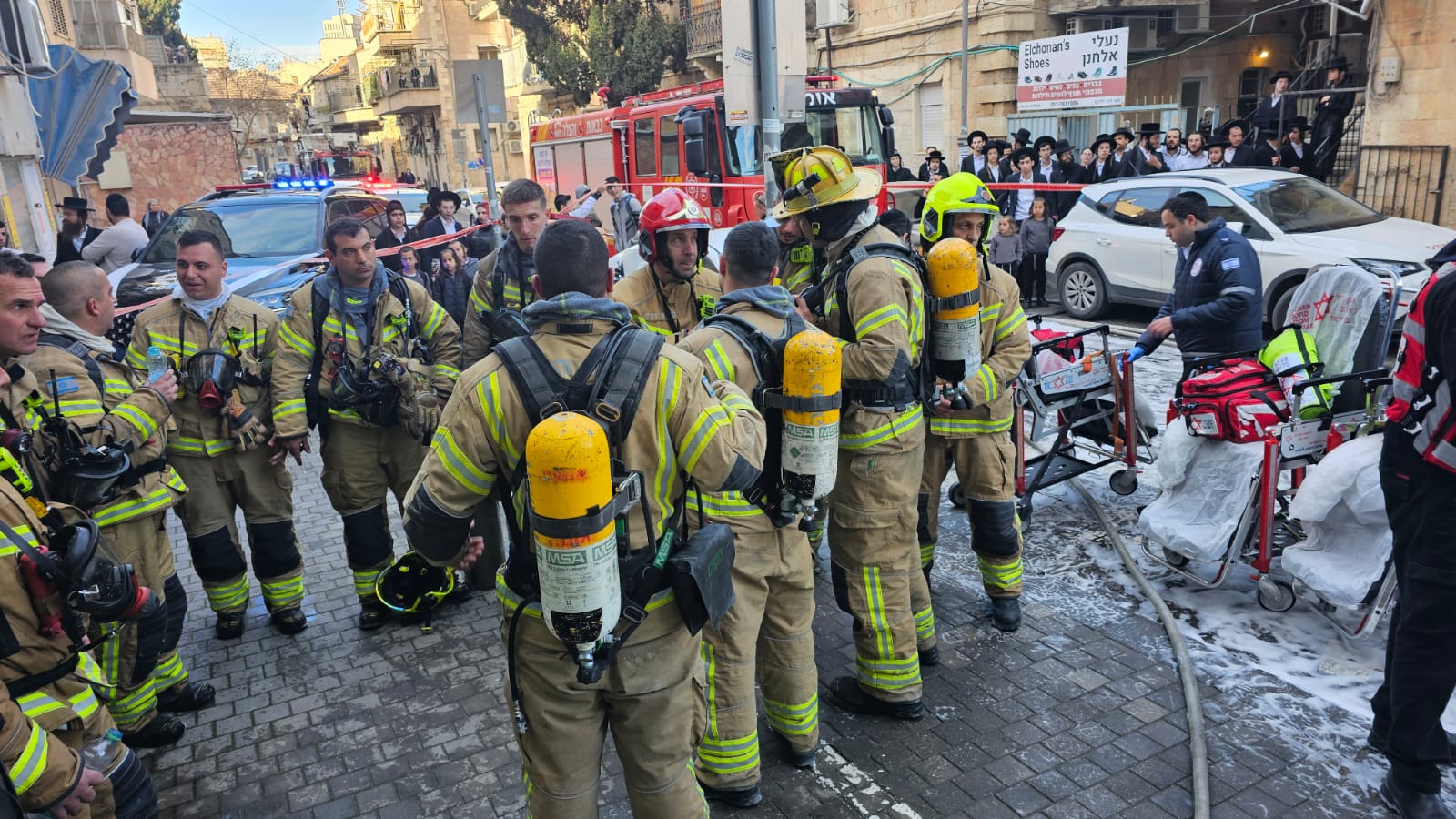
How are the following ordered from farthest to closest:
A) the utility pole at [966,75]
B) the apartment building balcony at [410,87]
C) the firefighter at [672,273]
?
1. the apartment building balcony at [410,87]
2. the utility pole at [966,75]
3. the firefighter at [672,273]

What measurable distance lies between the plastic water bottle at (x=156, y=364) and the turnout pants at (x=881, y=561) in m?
2.92

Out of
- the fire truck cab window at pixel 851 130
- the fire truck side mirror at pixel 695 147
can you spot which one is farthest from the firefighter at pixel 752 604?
the fire truck cab window at pixel 851 130

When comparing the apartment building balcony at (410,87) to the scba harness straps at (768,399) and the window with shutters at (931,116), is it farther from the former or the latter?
the scba harness straps at (768,399)

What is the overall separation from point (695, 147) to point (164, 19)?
4726 cm

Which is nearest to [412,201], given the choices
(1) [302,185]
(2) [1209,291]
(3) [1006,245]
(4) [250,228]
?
(1) [302,185]

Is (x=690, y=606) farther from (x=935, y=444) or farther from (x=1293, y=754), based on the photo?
(x=1293, y=754)

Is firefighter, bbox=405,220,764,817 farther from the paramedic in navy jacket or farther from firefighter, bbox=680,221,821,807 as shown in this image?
the paramedic in navy jacket

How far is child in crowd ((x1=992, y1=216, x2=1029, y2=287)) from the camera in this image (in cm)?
1212

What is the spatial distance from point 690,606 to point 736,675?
771mm

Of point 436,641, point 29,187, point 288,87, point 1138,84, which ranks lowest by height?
point 436,641

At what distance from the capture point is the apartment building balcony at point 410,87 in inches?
1710

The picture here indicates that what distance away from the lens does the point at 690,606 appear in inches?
98.5

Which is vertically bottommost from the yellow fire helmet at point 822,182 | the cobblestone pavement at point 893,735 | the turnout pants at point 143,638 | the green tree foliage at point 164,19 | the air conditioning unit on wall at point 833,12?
the cobblestone pavement at point 893,735

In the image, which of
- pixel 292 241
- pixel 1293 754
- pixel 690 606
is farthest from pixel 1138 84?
pixel 690 606
